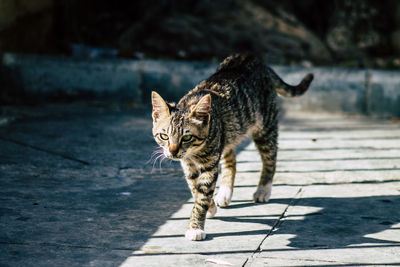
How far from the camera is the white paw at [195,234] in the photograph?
12.8 feet

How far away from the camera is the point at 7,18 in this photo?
9.12 meters

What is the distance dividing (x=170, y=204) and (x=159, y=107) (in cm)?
91

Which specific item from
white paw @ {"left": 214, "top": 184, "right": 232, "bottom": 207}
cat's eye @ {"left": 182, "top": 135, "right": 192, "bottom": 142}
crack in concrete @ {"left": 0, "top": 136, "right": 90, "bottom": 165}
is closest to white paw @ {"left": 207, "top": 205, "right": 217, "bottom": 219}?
white paw @ {"left": 214, "top": 184, "right": 232, "bottom": 207}

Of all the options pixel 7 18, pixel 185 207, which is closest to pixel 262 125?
pixel 185 207

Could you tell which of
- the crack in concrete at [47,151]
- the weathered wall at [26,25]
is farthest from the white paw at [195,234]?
the weathered wall at [26,25]

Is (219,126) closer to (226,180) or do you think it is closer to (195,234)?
(226,180)

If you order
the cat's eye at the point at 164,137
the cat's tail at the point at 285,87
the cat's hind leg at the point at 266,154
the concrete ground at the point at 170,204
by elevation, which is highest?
the cat's tail at the point at 285,87

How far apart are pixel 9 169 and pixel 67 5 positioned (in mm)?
5856

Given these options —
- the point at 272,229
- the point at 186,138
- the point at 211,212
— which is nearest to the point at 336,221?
the point at 272,229

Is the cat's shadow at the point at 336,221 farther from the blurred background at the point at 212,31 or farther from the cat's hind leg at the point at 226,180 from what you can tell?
the blurred background at the point at 212,31

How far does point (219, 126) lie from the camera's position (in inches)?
175

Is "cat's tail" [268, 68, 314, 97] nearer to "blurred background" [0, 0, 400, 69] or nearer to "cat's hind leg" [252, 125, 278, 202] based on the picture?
"cat's hind leg" [252, 125, 278, 202]

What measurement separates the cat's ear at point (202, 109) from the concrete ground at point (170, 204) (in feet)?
2.67

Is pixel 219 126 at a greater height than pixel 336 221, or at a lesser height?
greater
